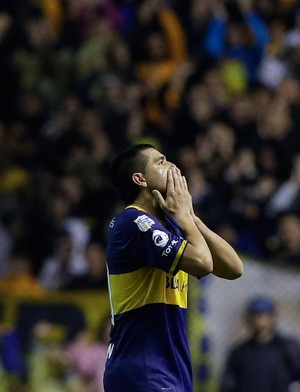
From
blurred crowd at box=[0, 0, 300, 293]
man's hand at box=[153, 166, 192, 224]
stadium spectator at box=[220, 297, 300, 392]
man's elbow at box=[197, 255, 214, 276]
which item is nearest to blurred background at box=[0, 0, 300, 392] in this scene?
blurred crowd at box=[0, 0, 300, 293]

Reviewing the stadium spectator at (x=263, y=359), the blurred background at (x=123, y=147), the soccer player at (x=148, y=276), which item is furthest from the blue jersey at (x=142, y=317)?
the blurred background at (x=123, y=147)

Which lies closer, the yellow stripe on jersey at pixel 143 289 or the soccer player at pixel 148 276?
Answer: the soccer player at pixel 148 276

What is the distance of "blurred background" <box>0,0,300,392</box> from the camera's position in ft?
37.4

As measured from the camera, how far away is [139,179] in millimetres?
6465

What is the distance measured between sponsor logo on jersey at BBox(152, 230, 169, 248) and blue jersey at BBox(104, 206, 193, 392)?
0.03m

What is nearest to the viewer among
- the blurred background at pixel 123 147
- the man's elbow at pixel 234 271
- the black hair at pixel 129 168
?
the black hair at pixel 129 168

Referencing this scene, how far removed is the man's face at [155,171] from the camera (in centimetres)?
641

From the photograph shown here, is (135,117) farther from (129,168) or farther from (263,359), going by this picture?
(129,168)

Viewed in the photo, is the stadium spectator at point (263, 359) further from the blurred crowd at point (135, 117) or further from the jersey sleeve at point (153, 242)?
the jersey sleeve at point (153, 242)

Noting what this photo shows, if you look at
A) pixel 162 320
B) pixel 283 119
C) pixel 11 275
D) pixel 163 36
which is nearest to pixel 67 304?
pixel 11 275

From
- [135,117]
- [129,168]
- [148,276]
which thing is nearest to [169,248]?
[148,276]

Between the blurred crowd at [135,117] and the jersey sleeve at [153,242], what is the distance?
5297mm

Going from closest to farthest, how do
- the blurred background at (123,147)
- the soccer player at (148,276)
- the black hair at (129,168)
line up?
the soccer player at (148,276) → the black hair at (129,168) → the blurred background at (123,147)

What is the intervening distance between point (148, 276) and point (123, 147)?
287 inches
